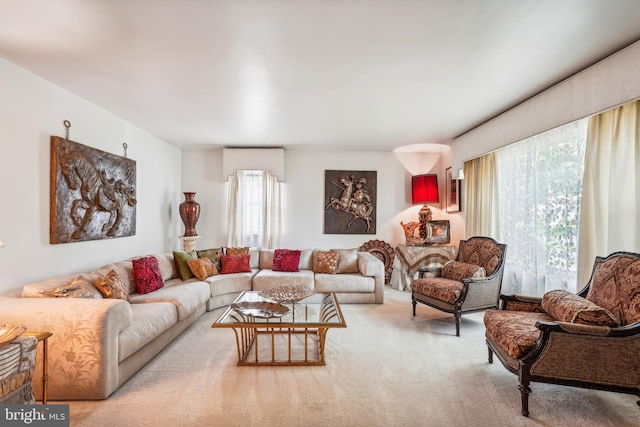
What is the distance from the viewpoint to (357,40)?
2.19 m

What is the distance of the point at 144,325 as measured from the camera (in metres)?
2.53

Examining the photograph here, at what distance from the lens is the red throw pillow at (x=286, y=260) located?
478 centimetres

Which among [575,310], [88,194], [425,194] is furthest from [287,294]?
[425,194]

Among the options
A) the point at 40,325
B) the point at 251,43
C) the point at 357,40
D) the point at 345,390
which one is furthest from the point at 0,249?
the point at 357,40

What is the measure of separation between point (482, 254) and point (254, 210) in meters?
3.86

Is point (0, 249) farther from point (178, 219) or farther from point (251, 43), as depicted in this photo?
point (178, 219)

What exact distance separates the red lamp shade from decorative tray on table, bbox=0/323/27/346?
5.33 meters

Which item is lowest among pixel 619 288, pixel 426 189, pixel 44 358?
pixel 44 358

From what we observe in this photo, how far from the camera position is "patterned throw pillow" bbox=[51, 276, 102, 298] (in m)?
2.43

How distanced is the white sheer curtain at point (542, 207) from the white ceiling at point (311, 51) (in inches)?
23.6

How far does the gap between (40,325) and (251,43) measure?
7.87 feet

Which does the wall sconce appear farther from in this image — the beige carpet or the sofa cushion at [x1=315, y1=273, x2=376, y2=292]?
the beige carpet

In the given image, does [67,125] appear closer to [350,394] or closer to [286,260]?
[286,260]

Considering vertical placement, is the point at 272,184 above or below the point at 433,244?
above
